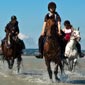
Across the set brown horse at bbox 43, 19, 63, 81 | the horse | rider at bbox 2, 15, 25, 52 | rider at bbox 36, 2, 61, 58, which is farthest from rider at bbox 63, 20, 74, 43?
brown horse at bbox 43, 19, 63, 81

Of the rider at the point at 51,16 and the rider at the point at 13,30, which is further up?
the rider at the point at 51,16

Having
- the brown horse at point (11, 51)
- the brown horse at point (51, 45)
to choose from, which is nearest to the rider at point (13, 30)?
the brown horse at point (11, 51)

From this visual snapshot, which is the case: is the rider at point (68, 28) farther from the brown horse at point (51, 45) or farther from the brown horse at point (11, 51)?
the brown horse at point (51, 45)

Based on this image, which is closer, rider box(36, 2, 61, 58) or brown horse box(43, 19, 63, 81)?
brown horse box(43, 19, 63, 81)

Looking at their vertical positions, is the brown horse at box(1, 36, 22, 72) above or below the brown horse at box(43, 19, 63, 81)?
below

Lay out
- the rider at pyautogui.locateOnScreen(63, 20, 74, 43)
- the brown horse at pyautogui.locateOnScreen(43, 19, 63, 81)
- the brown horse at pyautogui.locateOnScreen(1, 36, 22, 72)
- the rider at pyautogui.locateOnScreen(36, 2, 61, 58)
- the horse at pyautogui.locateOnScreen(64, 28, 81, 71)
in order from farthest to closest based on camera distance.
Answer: the brown horse at pyautogui.locateOnScreen(1, 36, 22, 72) < the rider at pyautogui.locateOnScreen(63, 20, 74, 43) < the horse at pyautogui.locateOnScreen(64, 28, 81, 71) < the rider at pyautogui.locateOnScreen(36, 2, 61, 58) < the brown horse at pyautogui.locateOnScreen(43, 19, 63, 81)

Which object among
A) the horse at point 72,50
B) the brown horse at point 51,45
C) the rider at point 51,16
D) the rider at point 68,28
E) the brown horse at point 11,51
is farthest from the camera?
the brown horse at point 11,51

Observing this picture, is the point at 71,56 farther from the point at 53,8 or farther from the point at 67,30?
the point at 53,8

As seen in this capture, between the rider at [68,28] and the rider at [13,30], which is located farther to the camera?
the rider at [13,30]

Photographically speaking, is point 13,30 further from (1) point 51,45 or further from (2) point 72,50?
(1) point 51,45

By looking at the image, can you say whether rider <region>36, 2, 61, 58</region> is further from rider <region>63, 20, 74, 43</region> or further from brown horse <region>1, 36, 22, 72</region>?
brown horse <region>1, 36, 22, 72</region>

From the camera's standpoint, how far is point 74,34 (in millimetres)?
22609

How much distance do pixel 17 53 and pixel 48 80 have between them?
214 inches

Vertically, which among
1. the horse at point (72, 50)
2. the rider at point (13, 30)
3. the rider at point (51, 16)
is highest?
the rider at point (51, 16)
